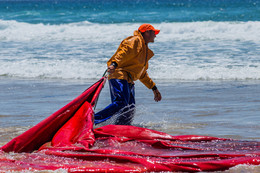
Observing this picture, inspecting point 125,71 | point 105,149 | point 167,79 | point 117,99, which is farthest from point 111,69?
point 167,79

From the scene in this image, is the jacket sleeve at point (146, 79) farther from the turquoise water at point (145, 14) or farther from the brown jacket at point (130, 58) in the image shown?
the turquoise water at point (145, 14)

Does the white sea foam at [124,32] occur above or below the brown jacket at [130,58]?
below

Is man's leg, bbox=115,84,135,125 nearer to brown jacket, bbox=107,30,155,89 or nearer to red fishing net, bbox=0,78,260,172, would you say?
brown jacket, bbox=107,30,155,89

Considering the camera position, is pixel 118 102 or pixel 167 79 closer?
pixel 118 102

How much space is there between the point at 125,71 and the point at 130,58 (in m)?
0.19

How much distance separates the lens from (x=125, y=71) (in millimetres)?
5801

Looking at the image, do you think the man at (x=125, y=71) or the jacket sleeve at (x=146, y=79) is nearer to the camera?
the man at (x=125, y=71)

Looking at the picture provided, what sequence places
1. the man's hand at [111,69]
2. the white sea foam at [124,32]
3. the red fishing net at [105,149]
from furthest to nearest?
1. the white sea foam at [124,32]
2. the man's hand at [111,69]
3. the red fishing net at [105,149]

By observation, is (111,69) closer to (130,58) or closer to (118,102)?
(130,58)

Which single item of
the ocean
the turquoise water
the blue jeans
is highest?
the turquoise water

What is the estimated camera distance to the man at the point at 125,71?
223 inches

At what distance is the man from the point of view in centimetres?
568

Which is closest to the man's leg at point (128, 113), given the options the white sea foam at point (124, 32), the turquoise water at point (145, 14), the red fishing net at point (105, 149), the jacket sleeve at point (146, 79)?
the jacket sleeve at point (146, 79)

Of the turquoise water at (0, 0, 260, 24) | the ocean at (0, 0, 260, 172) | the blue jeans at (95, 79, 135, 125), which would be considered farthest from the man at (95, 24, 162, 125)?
the turquoise water at (0, 0, 260, 24)
